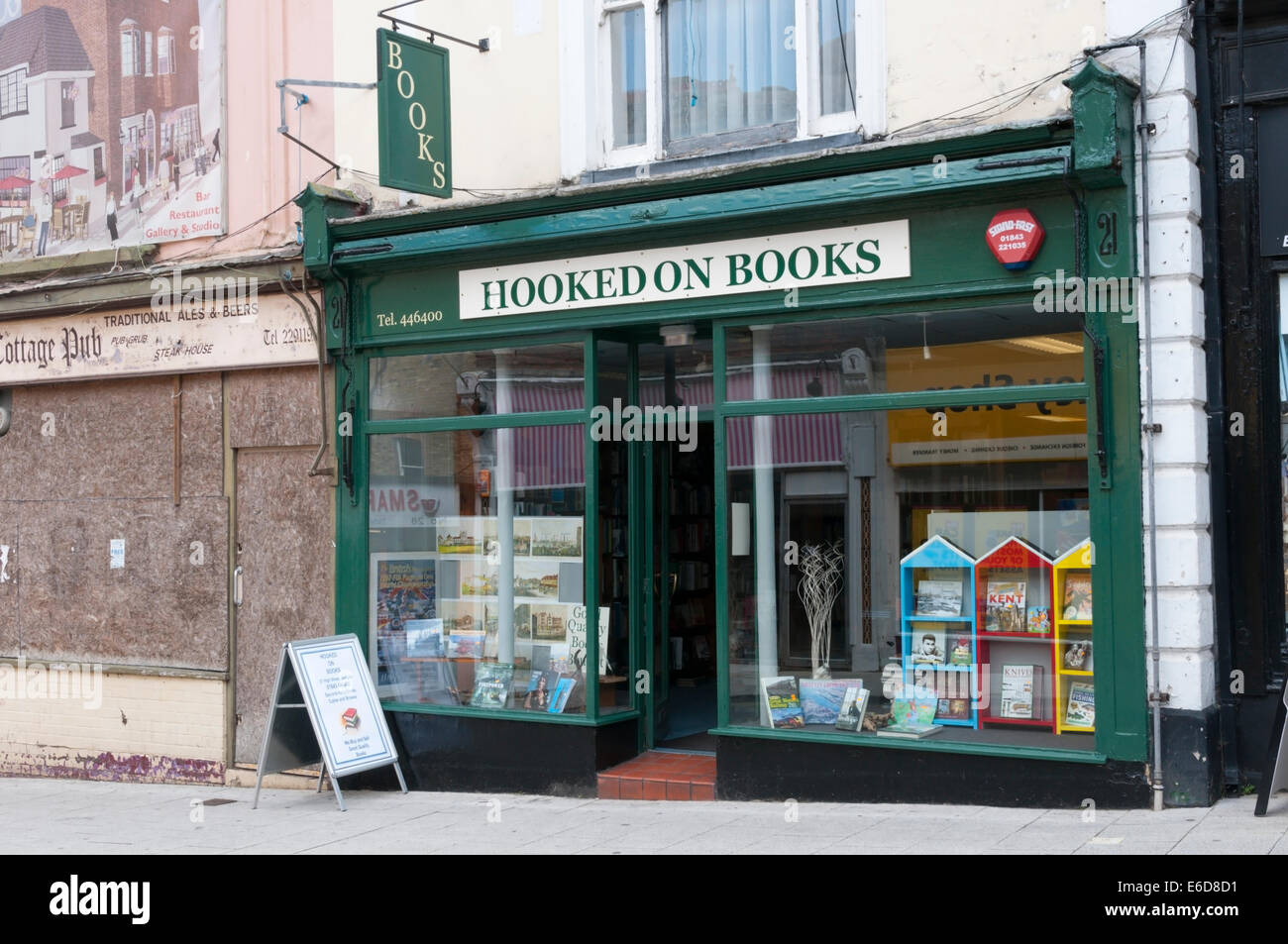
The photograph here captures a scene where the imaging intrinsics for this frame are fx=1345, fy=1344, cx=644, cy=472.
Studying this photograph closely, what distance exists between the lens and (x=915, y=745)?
7.80m

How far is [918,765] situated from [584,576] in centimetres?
261

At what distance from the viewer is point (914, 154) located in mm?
7754

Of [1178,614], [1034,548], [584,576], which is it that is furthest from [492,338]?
[1178,614]

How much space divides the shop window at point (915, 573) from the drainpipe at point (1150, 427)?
1.26 ft

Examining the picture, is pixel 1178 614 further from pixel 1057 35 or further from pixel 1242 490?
pixel 1057 35

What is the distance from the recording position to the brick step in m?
8.51

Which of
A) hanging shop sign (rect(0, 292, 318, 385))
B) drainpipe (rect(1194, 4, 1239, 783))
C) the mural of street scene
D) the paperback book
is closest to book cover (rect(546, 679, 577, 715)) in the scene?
the paperback book

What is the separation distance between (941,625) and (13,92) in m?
9.42

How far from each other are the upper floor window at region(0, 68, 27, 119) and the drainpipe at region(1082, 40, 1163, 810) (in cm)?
923

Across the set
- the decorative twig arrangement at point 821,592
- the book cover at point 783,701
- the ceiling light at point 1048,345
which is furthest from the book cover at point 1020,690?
the ceiling light at point 1048,345

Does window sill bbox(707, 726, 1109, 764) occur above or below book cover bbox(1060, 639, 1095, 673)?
below

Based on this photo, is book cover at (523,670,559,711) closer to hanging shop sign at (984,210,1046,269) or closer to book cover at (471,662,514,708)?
book cover at (471,662,514,708)

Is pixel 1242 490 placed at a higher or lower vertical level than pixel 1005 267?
lower

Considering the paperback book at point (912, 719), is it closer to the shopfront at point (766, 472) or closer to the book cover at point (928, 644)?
the shopfront at point (766, 472)
